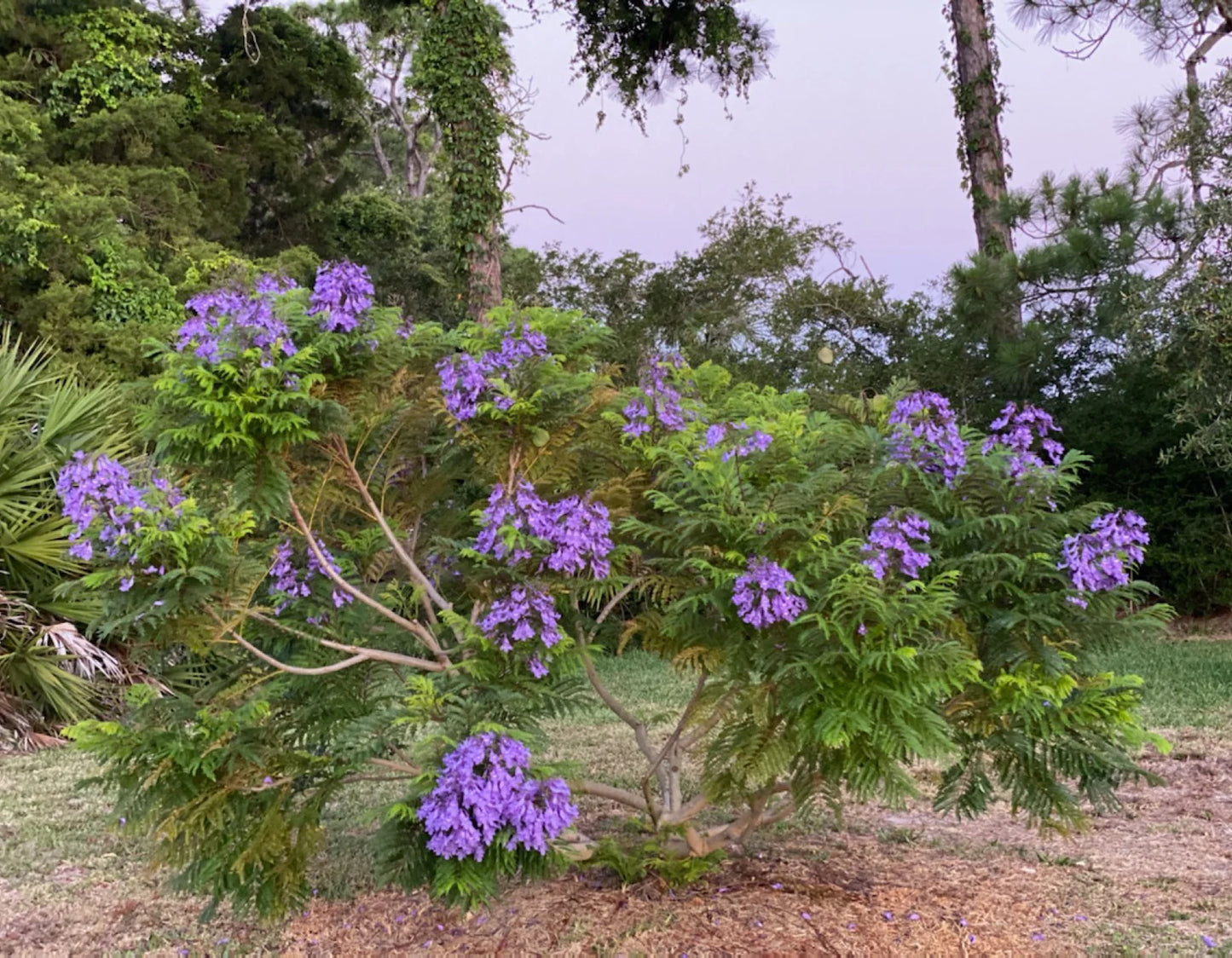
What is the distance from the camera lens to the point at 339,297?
2.95 m

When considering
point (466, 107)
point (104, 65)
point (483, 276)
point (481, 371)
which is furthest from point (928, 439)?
point (104, 65)

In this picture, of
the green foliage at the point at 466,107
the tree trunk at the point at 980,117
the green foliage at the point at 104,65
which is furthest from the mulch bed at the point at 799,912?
the green foliage at the point at 104,65

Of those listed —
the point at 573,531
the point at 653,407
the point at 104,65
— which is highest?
the point at 104,65

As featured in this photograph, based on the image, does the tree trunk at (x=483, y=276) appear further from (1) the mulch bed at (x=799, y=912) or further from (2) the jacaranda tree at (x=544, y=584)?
(2) the jacaranda tree at (x=544, y=584)

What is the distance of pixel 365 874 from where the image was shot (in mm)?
3992

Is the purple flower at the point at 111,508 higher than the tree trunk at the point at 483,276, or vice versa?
the tree trunk at the point at 483,276

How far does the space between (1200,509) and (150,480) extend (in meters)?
12.0

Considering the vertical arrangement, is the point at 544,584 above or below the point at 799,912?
above

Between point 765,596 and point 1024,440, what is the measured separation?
1035 millimetres

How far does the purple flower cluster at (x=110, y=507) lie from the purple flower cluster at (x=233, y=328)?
0.38m

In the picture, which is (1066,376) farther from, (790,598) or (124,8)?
(124,8)

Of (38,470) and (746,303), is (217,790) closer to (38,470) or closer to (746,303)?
(38,470)

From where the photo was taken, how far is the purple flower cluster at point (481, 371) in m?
2.90

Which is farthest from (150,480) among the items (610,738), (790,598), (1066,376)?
(1066,376)
